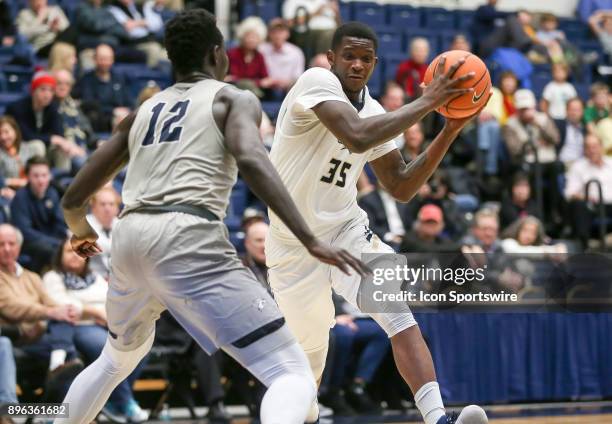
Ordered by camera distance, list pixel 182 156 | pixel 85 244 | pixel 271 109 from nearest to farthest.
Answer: pixel 182 156, pixel 85 244, pixel 271 109

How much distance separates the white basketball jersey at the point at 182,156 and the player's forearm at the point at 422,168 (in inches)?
55.7

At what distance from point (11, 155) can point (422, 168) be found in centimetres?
518

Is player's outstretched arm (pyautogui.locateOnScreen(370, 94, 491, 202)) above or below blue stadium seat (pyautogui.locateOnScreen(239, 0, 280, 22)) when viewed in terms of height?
above

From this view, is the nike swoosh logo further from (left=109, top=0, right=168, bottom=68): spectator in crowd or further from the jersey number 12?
(left=109, top=0, right=168, bottom=68): spectator in crowd

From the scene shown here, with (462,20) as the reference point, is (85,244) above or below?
above

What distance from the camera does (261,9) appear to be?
559 inches

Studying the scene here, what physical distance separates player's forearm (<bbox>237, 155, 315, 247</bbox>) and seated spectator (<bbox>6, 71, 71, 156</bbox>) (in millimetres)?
6387

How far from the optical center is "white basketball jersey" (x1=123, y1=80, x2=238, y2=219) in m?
4.48

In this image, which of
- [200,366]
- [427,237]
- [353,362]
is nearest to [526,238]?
[427,237]

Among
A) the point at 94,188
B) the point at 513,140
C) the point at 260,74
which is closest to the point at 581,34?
the point at 513,140

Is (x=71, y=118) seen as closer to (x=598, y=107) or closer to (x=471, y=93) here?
(x=471, y=93)

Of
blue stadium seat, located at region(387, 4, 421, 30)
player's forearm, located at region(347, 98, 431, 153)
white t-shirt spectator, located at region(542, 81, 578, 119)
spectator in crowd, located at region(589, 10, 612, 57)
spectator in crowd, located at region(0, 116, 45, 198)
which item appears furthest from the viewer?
spectator in crowd, located at region(589, 10, 612, 57)

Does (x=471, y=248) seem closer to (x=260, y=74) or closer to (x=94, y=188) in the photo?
(x=260, y=74)

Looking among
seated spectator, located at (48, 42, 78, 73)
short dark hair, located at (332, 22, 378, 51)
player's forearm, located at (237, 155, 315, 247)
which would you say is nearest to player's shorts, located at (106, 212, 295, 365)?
player's forearm, located at (237, 155, 315, 247)
